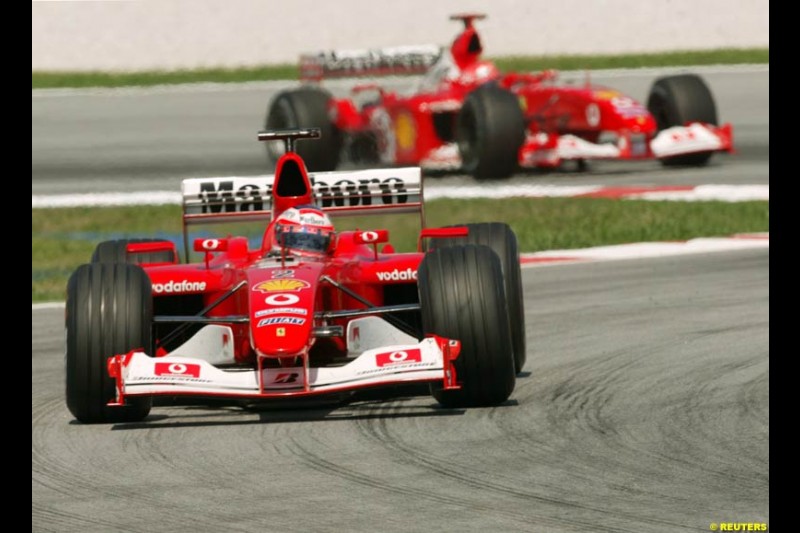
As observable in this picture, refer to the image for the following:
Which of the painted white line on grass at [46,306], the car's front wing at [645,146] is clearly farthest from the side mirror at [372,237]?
the car's front wing at [645,146]

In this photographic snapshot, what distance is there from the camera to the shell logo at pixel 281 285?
340 inches

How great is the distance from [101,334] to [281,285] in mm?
940

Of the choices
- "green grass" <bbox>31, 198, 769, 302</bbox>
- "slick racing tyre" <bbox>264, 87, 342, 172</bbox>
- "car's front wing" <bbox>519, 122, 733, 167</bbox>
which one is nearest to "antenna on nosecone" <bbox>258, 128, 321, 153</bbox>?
"green grass" <bbox>31, 198, 769, 302</bbox>

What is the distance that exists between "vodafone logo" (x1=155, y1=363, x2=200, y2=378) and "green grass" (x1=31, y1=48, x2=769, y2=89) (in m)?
28.3

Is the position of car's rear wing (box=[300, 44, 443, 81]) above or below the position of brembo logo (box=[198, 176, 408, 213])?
above

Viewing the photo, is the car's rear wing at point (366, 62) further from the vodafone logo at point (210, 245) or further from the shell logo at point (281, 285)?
the shell logo at point (281, 285)

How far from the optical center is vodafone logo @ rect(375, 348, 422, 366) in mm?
8297

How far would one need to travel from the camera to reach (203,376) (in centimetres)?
827

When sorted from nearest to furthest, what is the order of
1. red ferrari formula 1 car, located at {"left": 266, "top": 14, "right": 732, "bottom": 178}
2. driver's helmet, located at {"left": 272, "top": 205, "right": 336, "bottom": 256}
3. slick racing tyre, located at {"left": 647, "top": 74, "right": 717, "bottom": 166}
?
driver's helmet, located at {"left": 272, "top": 205, "right": 336, "bottom": 256} < red ferrari formula 1 car, located at {"left": 266, "top": 14, "right": 732, "bottom": 178} < slick racing tyre, located at {"left": 647, "top": 74, "right": 717, "bottom": 166}

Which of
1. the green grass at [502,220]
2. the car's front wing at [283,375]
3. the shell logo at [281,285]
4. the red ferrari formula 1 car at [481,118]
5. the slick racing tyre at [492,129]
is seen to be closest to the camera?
the car's front wing at [283,375]

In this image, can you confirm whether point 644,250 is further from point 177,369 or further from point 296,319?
point 177,369

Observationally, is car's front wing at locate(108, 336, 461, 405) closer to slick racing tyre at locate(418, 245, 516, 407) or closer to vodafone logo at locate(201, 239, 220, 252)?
slick racing tyre at locate(418, 245, 516, 407)

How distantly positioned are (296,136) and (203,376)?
7.02 feet

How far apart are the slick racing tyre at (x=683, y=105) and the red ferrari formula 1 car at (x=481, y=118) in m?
0.01
